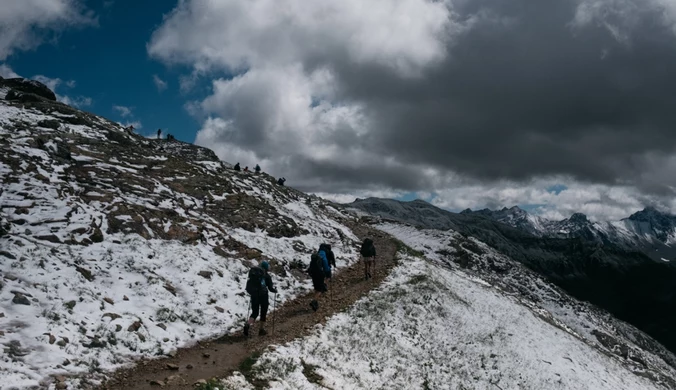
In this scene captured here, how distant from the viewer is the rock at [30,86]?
54625 mm

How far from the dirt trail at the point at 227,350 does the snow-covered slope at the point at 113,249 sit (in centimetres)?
63

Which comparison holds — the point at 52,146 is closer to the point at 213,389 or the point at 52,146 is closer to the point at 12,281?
the point at 12,281

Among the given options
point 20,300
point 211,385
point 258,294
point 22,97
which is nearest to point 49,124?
point 22,97

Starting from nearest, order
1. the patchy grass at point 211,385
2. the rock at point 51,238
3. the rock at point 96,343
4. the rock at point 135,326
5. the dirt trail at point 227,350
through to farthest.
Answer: the patchy grass at point 211,385 → the dirt trail at point 227,350 → the rock at point 96,343 → the rock at point 135,326 → the rock at point 51,238

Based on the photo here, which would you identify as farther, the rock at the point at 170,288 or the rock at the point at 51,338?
the rock at the point at 170,288

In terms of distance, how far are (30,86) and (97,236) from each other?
50586 millimetres

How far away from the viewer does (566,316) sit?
6241cm

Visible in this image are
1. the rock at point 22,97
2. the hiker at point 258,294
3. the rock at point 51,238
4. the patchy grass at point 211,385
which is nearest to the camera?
the patchy grass at point 211,385

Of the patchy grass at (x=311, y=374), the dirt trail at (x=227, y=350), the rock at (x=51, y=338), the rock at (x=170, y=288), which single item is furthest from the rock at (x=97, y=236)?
the patchy grass at (x=311, y=374)

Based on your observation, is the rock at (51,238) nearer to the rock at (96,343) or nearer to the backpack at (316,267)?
the rock at (96,343)

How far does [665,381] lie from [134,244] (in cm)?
4707

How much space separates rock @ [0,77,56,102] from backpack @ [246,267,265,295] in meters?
53.1

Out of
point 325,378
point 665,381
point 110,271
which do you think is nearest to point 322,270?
point 325,378

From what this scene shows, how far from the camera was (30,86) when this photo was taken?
184ft
